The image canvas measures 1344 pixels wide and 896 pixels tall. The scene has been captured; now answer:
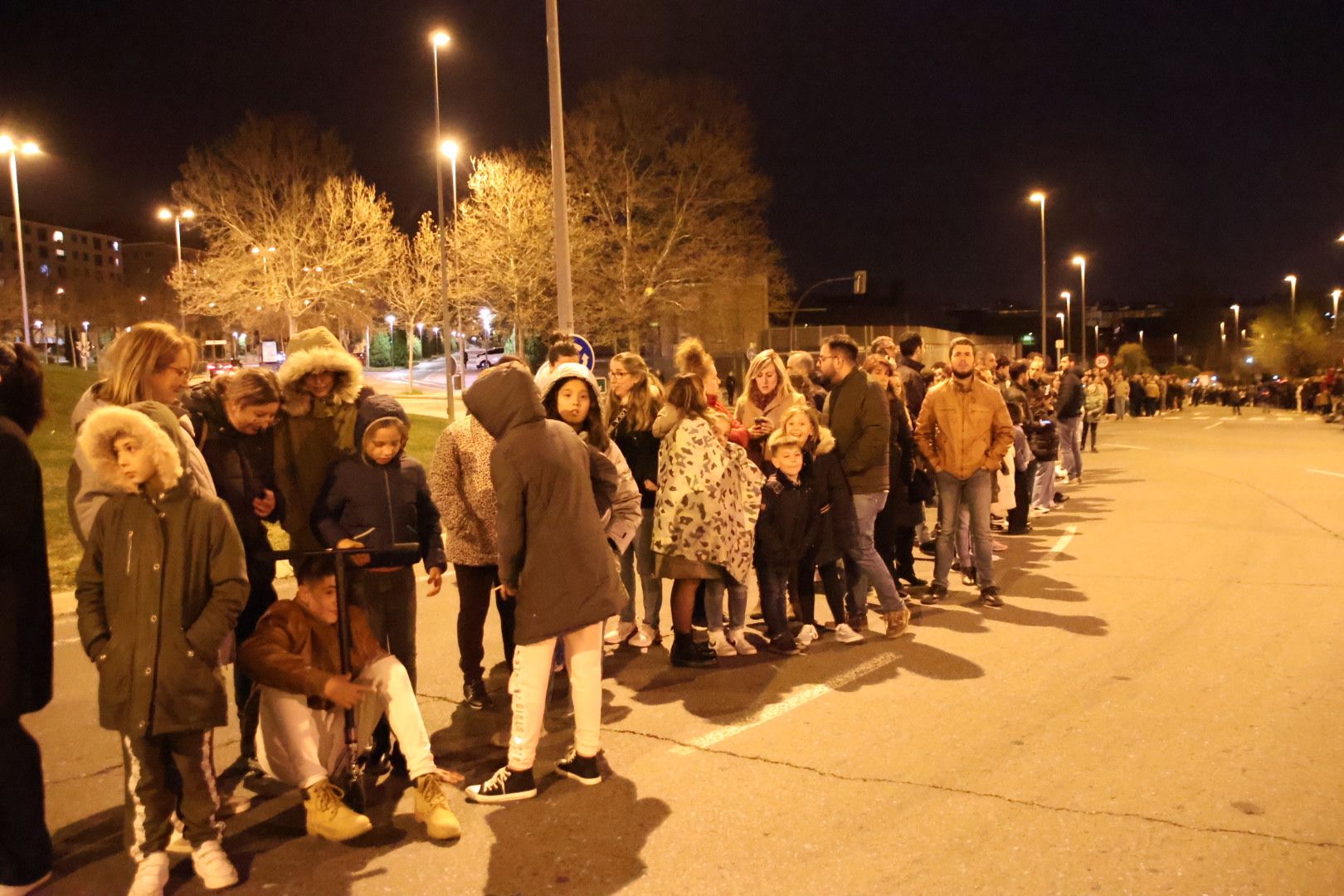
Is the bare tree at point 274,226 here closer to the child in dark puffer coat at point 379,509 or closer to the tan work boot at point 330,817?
the child in dark puffer coat at point 379,509

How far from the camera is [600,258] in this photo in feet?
134

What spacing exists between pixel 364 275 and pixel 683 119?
13.3 m

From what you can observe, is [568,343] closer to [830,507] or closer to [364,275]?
[830,507]

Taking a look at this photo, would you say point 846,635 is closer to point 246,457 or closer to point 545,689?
point 545,689

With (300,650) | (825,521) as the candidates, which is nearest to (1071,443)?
(825,521)

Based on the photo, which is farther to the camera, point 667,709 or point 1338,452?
point 1338,452

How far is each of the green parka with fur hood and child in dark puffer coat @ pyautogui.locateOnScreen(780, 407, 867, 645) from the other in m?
4.07

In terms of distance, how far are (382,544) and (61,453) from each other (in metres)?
16.6

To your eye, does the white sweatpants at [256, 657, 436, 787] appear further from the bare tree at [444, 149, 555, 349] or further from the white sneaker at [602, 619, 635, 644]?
the bare tree at [444, 149, 555, 349]

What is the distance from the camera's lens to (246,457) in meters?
5.23

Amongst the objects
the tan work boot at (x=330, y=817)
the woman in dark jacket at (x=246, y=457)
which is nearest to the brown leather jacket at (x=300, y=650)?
the tan work boot at (x=330, y=817)

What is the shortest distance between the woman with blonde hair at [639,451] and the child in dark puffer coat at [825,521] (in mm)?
901

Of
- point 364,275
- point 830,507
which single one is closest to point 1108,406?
point 364,275

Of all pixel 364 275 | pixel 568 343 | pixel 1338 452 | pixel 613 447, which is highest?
pixel 364 275
